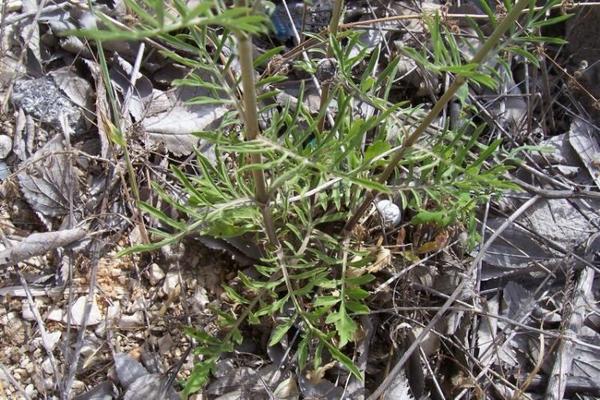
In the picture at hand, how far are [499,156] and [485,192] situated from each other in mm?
477

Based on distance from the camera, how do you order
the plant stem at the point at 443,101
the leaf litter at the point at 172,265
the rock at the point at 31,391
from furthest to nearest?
the leaf litter at the point at 172,265 < the rock at the point at 31,391 < the plant stem at the point at 443,101

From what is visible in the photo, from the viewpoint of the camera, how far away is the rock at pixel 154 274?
2131mm

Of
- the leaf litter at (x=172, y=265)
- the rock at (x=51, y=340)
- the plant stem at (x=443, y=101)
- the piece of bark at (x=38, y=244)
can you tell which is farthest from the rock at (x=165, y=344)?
the plant stem at (x=443, y=101)

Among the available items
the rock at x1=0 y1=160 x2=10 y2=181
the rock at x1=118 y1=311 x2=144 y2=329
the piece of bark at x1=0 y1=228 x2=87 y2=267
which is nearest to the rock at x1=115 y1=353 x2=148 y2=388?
the rock at x1=118 y1=311 x2=144 y2=329

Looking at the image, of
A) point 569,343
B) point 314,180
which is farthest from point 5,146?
→ point 569,343

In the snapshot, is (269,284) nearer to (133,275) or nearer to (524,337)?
(133,275)

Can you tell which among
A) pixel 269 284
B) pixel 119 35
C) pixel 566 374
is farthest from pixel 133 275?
pixel 566 374

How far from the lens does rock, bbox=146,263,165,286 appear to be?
213 centimetres

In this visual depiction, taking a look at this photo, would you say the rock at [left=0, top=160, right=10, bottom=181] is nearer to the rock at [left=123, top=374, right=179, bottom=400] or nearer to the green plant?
the green plant

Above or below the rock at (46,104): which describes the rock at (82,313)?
below

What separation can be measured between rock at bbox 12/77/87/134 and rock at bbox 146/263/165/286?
0.61m

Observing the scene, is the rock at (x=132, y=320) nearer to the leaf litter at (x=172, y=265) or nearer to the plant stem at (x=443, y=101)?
the leaf litter at (x=172, y=265)

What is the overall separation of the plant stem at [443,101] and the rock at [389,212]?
0.15m

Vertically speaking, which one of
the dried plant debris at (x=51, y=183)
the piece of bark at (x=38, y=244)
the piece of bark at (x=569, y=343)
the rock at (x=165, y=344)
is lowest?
the piece of bark at (x=569, y=343)
